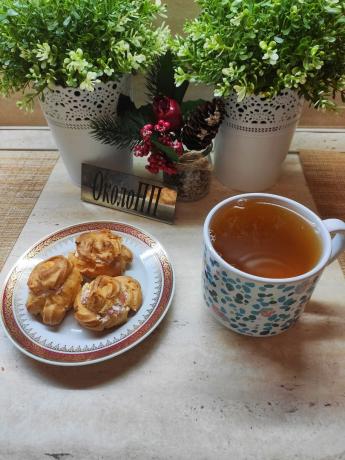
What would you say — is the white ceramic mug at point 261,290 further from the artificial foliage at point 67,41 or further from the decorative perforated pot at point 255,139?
the artificial foliage at point 67,41

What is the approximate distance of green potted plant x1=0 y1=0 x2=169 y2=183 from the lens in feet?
1.76

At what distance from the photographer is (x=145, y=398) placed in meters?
0.45

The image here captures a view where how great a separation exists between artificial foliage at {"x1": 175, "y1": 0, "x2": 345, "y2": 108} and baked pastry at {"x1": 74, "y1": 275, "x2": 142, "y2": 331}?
1.01 feet

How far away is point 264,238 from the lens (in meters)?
0.49

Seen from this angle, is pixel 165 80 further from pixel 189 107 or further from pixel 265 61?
pixel 265 61

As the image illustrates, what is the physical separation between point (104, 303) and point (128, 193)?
247 millimetres

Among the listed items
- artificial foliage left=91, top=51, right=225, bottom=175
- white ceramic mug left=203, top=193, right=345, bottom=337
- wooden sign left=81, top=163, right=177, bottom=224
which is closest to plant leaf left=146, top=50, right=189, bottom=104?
artificial foliage left=91, top=51, right=225, bottom=175

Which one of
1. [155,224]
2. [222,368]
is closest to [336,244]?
[222,368]

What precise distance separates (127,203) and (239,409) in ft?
1.24

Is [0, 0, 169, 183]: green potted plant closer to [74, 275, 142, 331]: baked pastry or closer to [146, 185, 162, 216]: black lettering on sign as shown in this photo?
[146, 185, 162, 216]: black lettering on sign

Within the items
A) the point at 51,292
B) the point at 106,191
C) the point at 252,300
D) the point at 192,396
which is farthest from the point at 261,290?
the point at 106,191

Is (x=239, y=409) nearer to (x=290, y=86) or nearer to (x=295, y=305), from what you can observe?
(x=295, y=305)

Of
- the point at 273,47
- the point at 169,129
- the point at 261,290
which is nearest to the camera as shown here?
the point at 261,290

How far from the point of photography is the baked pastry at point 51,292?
0.48 m
